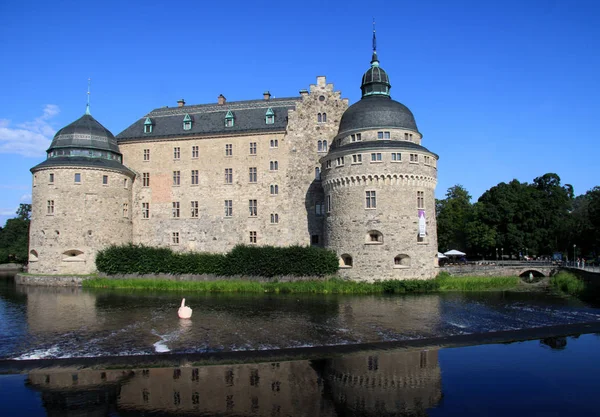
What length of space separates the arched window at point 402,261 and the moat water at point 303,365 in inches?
253

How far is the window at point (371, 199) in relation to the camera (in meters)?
32.7

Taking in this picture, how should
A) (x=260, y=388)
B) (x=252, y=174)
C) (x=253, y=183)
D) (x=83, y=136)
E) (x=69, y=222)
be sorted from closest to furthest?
(x=260, y=388)
(x=69, y=222)
(x=83, y=136)
(x=253, y=183)
(x=252, y=174)

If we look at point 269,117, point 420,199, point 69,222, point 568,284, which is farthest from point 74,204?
point 568,284

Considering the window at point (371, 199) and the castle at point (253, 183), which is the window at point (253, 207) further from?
the window at point (371, 199)

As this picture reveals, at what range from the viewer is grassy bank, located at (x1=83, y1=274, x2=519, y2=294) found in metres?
31.3

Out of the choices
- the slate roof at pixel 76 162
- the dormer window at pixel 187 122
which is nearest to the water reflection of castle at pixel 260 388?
the slate roof at pixel 76 162

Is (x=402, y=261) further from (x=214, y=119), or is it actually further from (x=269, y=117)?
(x=214, y=119)

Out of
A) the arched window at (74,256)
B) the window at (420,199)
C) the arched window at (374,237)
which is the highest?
the window at (420,199)

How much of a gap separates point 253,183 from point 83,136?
16.5 m

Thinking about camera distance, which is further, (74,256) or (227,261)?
(74,256)

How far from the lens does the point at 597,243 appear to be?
152 feet

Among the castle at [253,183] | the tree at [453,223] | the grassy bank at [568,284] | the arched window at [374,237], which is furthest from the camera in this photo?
the tree at [453,223]

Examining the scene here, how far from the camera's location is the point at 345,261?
34.0 m

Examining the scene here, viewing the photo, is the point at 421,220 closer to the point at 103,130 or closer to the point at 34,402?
the point at 34,402
